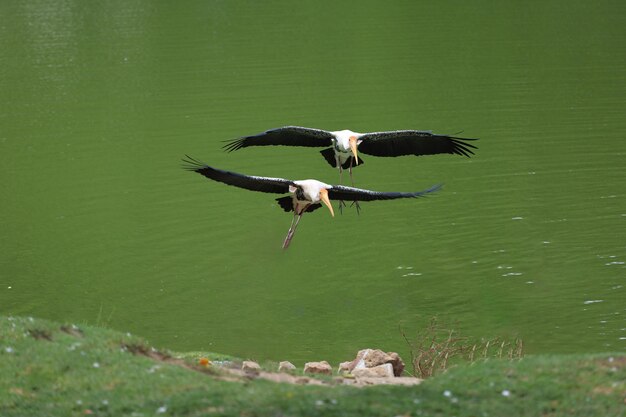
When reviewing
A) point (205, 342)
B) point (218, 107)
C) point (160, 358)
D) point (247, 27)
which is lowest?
point (205, 342)

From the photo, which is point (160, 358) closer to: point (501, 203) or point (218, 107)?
point (501, 203)

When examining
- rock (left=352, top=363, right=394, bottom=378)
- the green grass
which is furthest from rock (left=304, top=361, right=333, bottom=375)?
the green grass

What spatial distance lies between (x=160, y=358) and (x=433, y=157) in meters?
17.9

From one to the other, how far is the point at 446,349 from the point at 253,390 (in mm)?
4589

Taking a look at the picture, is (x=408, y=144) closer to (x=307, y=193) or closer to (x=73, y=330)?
(x=307, y=193)

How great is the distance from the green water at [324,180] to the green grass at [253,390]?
20.4 feet

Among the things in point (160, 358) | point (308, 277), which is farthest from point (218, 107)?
point (160, 358)

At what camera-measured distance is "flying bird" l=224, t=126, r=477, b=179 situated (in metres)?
15.0

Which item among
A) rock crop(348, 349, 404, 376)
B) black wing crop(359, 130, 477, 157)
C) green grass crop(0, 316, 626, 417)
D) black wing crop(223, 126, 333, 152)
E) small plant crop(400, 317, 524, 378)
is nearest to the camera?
green grass crop(0, 316, 626, 417)

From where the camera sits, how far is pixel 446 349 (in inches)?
543

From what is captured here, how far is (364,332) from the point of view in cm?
1739

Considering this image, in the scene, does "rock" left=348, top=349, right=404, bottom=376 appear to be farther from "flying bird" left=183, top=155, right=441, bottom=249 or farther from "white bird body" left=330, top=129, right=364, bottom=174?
"white bird body" left=330, top=129, right=364, bottom=174

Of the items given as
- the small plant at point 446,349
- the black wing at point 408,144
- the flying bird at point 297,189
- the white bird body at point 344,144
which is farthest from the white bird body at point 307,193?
the small plant at point 446,349

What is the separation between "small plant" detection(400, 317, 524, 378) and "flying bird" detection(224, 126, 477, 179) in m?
2.29
